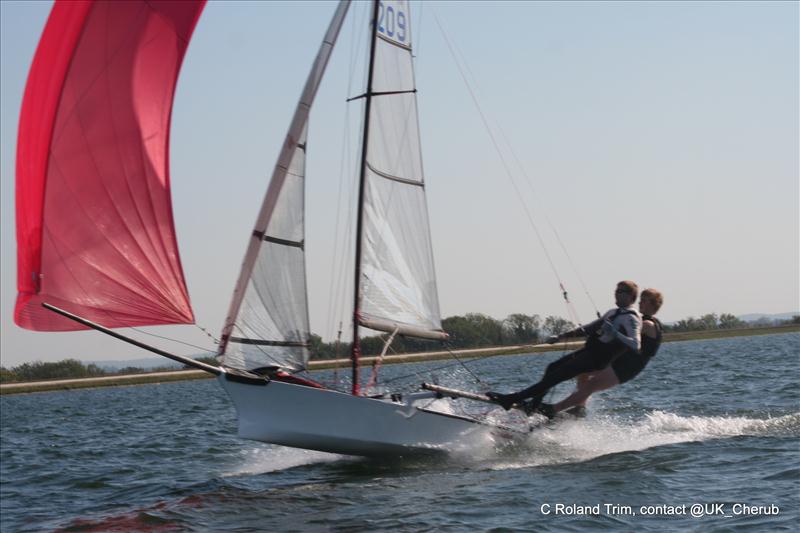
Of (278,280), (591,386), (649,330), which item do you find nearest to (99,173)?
(278,280)

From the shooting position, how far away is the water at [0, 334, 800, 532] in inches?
372

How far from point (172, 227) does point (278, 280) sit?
1.65 m

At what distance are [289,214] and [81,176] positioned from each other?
8.65 ft

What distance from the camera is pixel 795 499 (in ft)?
30.4

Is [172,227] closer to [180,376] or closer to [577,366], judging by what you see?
[577,366]

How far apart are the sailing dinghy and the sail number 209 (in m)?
0.03

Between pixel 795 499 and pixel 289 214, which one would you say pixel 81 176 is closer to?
pixel 289 214

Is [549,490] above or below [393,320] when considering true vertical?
below

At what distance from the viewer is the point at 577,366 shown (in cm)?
1234

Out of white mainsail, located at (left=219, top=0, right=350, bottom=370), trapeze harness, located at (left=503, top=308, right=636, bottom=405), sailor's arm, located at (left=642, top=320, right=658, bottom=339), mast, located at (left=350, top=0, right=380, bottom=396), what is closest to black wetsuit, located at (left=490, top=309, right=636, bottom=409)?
trapeze harness, located at (left=503, top=308, right=636, bottom=405)

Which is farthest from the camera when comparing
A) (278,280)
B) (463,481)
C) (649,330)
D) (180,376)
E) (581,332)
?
(180,376)

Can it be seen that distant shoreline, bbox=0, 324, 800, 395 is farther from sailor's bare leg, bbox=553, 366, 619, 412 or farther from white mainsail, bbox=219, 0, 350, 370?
white mainsail, bbox=219, 0, 350, 370

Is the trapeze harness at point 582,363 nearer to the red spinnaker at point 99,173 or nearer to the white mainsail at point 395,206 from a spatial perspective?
the white mainsail at point 395,206

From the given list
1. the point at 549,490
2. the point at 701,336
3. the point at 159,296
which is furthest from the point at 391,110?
the point at 701,336
